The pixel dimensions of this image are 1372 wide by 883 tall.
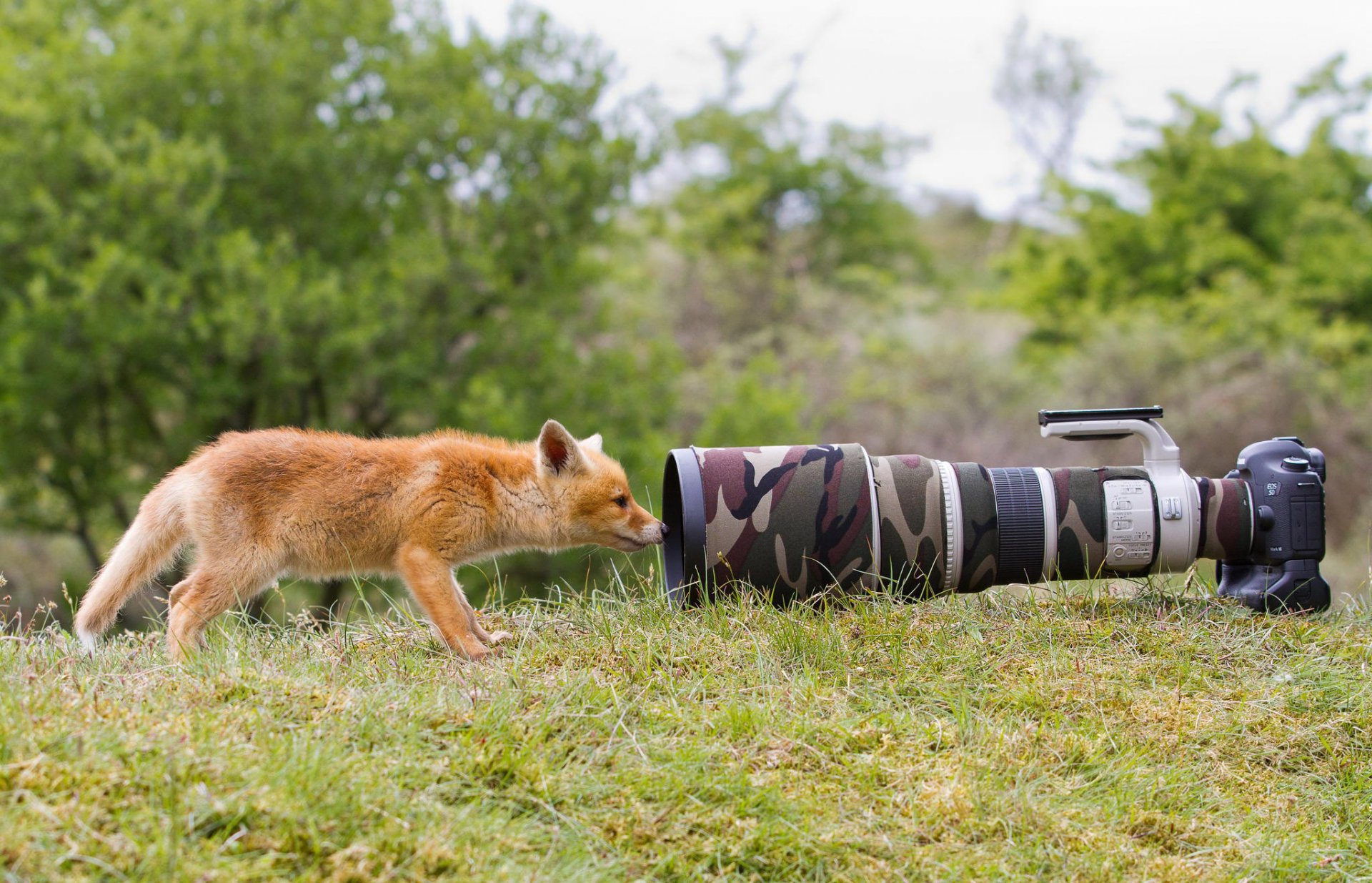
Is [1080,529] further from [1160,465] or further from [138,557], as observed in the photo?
[138,557]

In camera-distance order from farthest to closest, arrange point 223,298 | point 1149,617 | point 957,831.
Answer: point 223,298, point 1149,617, point 957,831

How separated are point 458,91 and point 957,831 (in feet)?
45.0

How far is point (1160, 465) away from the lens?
495cm

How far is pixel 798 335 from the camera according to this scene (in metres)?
22.1

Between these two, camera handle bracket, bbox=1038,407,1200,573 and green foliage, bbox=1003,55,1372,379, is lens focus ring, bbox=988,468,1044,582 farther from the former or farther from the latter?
green foliage, bbox=1003,55,1372,379

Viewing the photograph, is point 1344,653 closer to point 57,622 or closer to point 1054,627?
point 1054,627

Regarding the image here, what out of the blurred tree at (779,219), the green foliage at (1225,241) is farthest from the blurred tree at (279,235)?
the green foliage at (1225,241)

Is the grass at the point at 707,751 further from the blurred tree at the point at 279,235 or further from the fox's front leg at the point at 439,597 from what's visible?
the blurred tree at the point at 279,235

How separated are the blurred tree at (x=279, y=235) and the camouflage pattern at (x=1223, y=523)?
9.15 m

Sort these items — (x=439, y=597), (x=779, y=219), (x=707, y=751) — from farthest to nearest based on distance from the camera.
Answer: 1. (x=779, y=219)
2. (x=439, y=597)
3. (x=707, y=751)

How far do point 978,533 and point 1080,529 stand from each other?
0.47 metres

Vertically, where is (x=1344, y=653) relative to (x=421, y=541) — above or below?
below

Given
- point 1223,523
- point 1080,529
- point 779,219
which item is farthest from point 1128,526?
point 779,219

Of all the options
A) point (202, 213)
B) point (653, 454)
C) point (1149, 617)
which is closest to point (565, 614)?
point (1149, 617)
